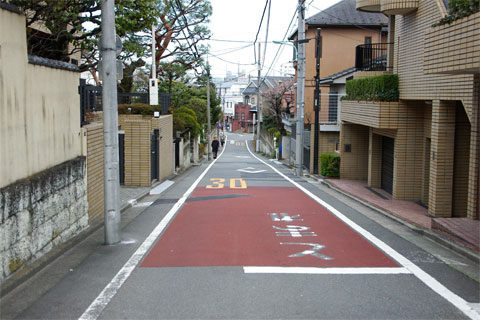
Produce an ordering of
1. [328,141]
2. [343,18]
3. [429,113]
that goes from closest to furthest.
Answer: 1. [429,113]
2. [328,141]
3. [343,18]

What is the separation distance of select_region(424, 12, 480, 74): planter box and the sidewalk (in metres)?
3.12

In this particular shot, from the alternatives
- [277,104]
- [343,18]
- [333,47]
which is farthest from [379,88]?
[277,104]

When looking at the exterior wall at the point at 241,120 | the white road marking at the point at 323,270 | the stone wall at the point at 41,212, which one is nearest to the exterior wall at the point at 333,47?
the stone wall at the point at 41,212

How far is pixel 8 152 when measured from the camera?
7.04 meters

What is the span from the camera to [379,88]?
1680 centimetres

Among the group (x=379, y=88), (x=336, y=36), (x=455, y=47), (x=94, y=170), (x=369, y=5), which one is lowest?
(x=94, y=170)

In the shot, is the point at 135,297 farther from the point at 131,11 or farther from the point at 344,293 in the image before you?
the point at 131,11

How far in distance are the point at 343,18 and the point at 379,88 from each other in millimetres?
21634

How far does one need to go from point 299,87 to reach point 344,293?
21689 mm

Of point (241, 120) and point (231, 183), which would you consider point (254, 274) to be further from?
point (241, 120)

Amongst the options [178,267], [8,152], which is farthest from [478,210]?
[8,152]

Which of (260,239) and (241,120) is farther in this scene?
(241,120)

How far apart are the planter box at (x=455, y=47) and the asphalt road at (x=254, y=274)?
3.38m

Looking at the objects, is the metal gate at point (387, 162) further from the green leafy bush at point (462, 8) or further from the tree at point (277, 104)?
the tree at point (277, 104)
